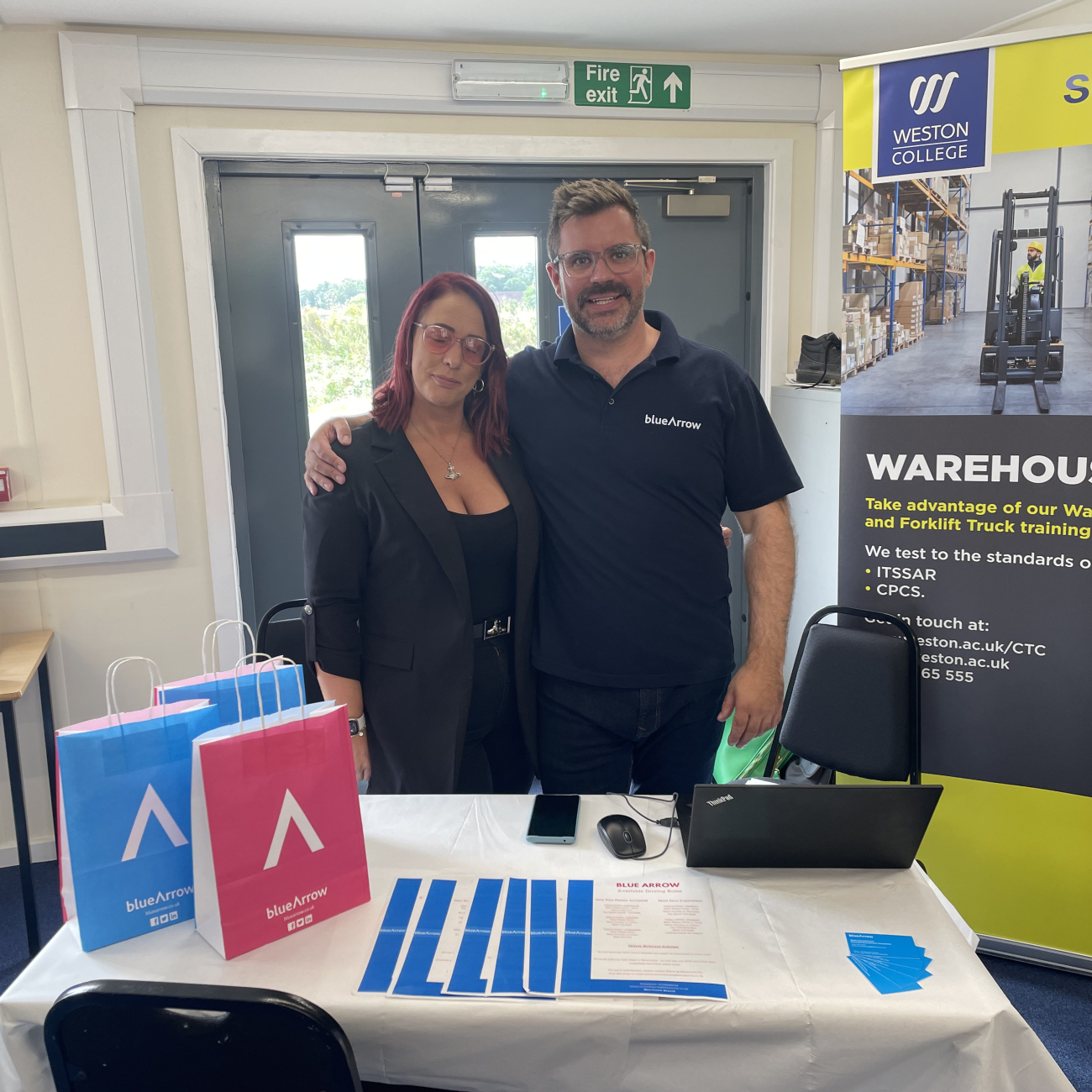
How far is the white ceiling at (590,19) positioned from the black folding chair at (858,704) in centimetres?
186

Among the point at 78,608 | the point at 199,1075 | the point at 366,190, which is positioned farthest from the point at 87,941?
the point at 366,190

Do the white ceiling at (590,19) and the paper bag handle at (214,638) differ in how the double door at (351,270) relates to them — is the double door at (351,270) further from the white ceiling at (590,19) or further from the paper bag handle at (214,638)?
the paper bag handle at (214,638)

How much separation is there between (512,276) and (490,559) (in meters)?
1.73

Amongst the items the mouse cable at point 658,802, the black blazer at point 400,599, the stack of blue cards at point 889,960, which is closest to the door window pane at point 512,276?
the black blazer at point 400,599

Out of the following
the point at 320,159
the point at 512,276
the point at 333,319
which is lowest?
the point at 333,319

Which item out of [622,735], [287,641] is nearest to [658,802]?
[622,735]

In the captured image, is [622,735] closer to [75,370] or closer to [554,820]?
[554,820]

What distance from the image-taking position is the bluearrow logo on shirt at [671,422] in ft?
5.75

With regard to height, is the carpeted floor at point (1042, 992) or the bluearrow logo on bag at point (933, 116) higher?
the bluearrow logo on bag at point (933, 116)

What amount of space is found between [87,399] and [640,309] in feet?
6.24

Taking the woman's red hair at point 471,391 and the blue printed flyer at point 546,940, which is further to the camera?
the woman's red hair at point 471,391

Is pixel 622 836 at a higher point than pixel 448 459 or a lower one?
lower

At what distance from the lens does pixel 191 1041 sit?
901mm

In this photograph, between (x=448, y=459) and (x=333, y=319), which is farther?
(x=333, y=319)
